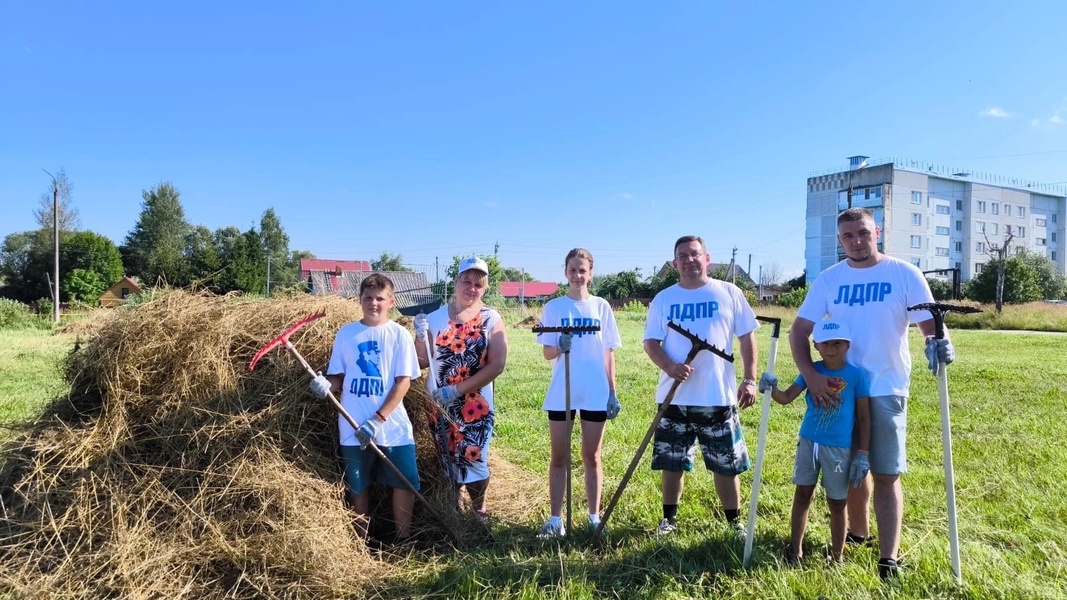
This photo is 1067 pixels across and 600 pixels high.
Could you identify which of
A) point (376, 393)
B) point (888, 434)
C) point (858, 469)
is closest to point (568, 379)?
point (376, 393)

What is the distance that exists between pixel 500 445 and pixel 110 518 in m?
3.58

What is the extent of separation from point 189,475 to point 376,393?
110cm

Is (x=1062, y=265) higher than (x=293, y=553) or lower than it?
higher

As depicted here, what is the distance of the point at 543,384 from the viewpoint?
10195 mm

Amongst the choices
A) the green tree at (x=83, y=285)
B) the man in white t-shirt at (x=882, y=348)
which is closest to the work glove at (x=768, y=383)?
the man in white t-shirt at (x=882, y=348)

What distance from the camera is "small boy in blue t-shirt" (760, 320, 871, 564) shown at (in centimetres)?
315

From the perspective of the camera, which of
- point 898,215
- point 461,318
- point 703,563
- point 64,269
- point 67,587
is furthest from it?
point 898,215

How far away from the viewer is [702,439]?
3.79m

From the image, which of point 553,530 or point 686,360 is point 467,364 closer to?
point 553,530

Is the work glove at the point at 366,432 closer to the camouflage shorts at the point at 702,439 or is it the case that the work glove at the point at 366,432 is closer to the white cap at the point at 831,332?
the camouflage shorts at the point at 702,439

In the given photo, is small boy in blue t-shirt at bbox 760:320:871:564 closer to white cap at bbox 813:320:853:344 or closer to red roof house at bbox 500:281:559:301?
white cap at bbox 813:320:853:344

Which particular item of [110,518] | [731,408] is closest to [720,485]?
[731,408]

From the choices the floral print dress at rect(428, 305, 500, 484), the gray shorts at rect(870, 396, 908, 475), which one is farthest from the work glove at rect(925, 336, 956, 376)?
the floral print dress at rect(428, 305, 500, 484)

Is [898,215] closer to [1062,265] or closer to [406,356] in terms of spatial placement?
[1062,265]
